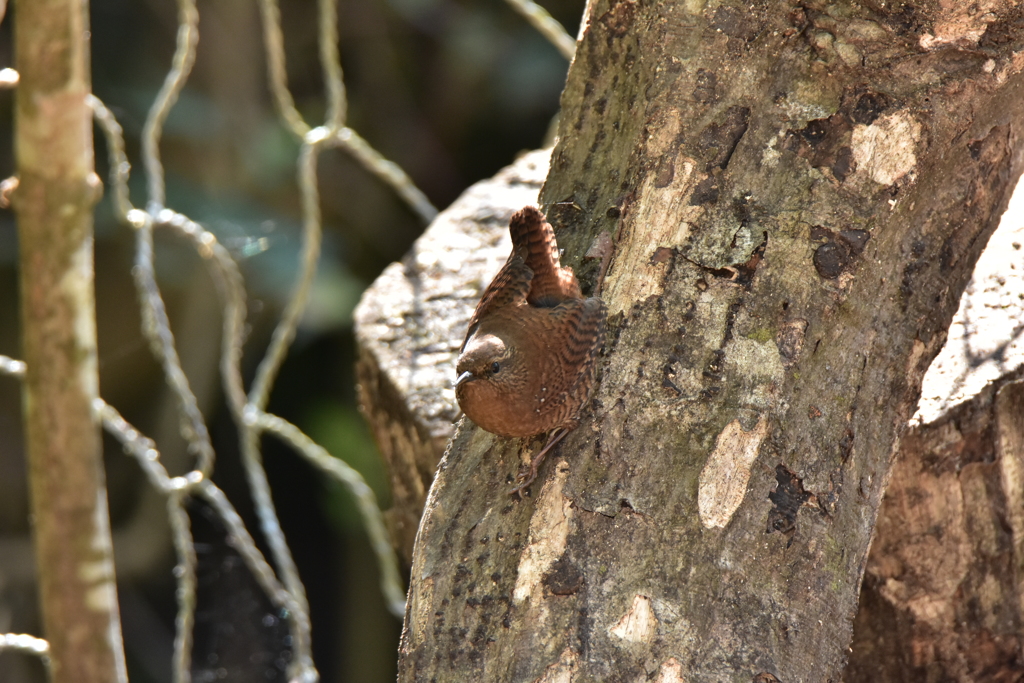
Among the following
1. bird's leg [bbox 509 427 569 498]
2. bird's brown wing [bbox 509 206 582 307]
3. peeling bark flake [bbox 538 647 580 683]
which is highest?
bird's brown wing [bbox 509 206 582 307]

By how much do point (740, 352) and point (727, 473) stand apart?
0.66ft

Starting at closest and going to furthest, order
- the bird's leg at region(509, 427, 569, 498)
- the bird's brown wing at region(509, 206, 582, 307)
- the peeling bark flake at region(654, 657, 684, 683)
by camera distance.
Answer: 1. the peeling bark flake at region(654, 657, 684, 683)
2. the bird's leg at region(509, 427, 569, 498)
3. the bird's brown wing at region(509, 206, 582, 307)

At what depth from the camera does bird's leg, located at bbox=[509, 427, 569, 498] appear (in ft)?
4.83

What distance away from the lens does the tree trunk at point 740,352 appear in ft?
4.42

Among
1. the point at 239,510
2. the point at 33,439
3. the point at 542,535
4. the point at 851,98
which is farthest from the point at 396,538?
the point at 239,510

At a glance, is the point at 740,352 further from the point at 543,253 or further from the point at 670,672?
the point at 670,672

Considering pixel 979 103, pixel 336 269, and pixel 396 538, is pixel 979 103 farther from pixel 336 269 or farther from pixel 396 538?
pixel 336 269

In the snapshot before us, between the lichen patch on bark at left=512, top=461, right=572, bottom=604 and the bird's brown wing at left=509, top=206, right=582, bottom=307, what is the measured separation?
0.35 metres

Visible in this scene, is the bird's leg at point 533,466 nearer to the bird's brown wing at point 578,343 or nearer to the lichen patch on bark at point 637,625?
the bird's brown wing at point 578,343

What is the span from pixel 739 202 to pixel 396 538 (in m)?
1.41

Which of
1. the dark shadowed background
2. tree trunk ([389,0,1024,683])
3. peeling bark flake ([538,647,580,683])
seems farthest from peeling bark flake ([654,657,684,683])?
the dark shadowed background

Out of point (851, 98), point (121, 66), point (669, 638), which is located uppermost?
point (121, 66)

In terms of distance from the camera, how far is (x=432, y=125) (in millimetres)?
4297

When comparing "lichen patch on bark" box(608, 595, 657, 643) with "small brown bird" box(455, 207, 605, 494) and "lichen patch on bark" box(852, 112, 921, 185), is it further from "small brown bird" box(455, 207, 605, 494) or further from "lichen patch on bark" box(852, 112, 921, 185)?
"lichen patch on bark" box(852, 112, 921, 185)
